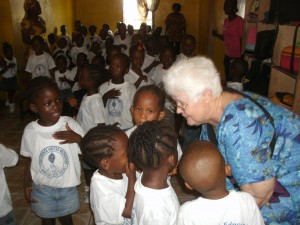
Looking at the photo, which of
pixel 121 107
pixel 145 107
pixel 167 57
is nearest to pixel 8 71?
pixel 167 57

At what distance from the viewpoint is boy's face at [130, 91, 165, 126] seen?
214 cm

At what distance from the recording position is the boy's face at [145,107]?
7.02 ft

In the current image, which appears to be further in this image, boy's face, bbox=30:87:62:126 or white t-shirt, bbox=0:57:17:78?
white t-shirt, bbox=0:57:17:78

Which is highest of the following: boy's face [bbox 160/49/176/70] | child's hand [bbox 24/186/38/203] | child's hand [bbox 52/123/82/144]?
boy's face [bbox 160/49/176/70]

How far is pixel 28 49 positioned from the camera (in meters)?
7.18

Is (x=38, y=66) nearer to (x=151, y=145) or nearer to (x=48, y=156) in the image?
(x=48, y=156)

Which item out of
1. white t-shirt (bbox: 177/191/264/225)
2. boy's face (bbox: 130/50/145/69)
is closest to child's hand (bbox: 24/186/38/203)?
white t-shirt (bbox: 177/191/264/225)

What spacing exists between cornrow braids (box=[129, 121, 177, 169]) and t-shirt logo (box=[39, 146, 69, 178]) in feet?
2.67

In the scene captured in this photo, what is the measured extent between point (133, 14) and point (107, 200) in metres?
12.5

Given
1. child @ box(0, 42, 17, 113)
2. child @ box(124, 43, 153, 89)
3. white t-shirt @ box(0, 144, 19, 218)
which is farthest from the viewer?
child @ box(0, 42, 17, 113)

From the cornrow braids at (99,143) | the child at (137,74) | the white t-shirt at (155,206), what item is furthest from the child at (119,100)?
the white t-shirt at (155,206)

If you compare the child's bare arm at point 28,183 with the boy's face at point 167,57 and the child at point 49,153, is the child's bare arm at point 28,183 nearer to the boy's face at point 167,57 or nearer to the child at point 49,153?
the child at point 49,153

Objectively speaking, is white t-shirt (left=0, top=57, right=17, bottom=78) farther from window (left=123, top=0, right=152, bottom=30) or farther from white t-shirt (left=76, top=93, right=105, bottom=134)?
window (left=123, top=0, right=152, bottom=30)

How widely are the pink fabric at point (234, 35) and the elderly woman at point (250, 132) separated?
446 cm
